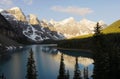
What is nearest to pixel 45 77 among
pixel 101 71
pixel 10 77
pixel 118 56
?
pixel 10 77

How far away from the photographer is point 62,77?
42.5 metres

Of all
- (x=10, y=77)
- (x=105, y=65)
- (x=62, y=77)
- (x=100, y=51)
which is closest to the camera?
(x=100, y=51)

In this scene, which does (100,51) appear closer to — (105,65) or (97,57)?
(97,57)

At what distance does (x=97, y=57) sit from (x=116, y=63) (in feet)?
29.0

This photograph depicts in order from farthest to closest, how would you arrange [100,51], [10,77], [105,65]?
[10,77] < [105,65] < [100,51]

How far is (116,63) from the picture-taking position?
144 ft

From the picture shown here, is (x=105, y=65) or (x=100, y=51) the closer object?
(x=100, y=51)

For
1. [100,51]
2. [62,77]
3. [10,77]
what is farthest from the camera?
[10,77]

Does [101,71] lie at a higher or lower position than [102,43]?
lower

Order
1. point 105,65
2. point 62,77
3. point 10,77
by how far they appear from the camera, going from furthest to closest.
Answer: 1. point 10,77
2. point 62,77
3. point 105,65

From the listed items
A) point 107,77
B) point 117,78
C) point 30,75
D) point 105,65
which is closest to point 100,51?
point 105,65

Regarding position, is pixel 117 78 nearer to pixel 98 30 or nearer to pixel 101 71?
pixel 101 71

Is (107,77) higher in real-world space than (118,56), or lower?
lower

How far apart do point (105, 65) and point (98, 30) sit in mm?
5735
